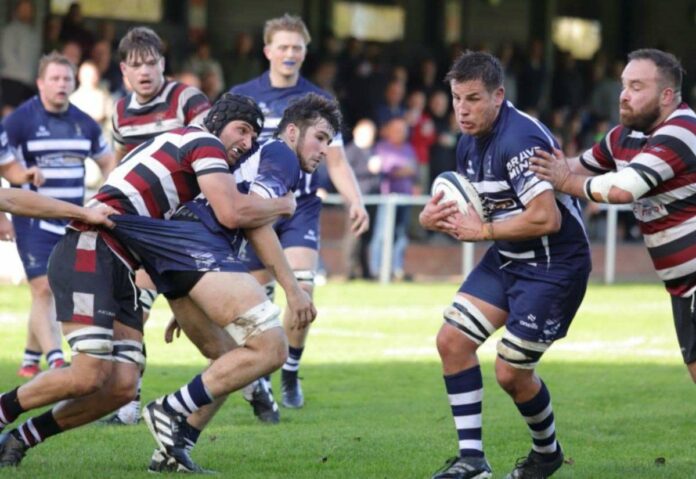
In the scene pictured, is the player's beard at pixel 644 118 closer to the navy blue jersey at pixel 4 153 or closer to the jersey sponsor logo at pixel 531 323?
the jersey sponsor logo at pixel 531 323

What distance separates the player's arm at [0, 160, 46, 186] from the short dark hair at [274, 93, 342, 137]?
11.0 ft

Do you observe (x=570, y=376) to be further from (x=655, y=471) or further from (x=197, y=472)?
(x=197, y=472)

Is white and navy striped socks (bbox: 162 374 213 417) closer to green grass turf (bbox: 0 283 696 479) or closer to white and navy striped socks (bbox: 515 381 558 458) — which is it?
green grass turf (bbox: 0 283 696 479)

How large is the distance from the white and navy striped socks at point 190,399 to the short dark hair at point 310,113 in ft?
5.25

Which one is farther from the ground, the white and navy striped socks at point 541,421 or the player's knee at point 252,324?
the player's knee at point 252,324

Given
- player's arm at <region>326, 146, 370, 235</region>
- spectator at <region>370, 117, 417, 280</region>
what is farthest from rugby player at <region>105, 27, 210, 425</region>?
spectator at <region>370, 117, 417, 280</region>

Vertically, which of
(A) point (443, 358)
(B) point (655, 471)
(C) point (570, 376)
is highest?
(A) point (443, 358)

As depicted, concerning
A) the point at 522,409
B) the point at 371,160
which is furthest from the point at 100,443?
the point at 371,160

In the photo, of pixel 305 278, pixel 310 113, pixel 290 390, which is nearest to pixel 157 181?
pixel 310 113

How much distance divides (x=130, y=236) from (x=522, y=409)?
2210 mm

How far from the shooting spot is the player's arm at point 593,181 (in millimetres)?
7145

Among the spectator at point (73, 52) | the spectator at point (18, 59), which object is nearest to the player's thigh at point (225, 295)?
the spectator at point (73, 52)

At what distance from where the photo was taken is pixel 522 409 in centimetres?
740

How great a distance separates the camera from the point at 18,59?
1897 cm
